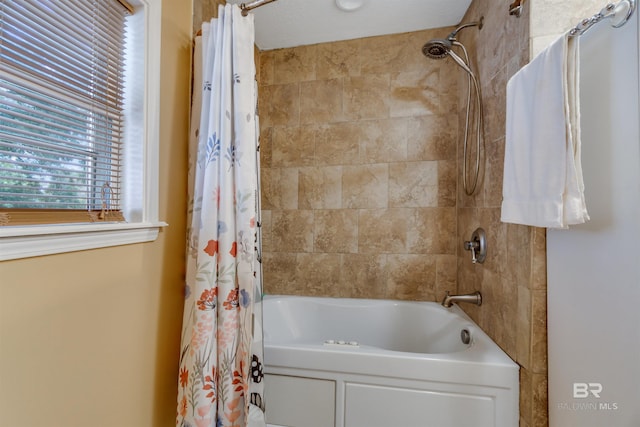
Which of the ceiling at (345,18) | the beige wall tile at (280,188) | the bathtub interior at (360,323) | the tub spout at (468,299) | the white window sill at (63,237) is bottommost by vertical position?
the bathtub interior at (360,323)

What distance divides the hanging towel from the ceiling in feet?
3.55

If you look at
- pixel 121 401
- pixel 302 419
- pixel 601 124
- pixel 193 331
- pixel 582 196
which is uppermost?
pixel 601 124

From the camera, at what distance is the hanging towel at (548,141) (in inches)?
37.0

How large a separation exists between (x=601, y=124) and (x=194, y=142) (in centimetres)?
151

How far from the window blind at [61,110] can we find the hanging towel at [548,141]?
1.53 meters

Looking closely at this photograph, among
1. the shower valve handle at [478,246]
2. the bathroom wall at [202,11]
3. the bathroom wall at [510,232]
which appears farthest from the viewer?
the shower valve handle at [478,246]

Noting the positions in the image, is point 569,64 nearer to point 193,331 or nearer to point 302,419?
point 193,331

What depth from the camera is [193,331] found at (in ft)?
3.80

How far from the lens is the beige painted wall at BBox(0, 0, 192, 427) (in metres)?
0.76

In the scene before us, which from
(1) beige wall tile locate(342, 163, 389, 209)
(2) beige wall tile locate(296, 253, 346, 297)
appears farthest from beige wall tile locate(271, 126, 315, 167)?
(2) beige wall tile locate(296, 253, 346, 297)

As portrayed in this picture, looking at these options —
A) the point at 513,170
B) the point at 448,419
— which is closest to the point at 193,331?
the point at 448,419

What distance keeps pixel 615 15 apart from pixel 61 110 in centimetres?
168

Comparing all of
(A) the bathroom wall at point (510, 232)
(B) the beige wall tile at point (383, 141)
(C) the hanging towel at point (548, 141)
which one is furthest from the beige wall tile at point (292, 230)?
(C) the hanging towel at point (548, 141)

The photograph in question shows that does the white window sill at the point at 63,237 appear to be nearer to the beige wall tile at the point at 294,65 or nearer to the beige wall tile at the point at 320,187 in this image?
the beige wall tile at the point at 320,187
